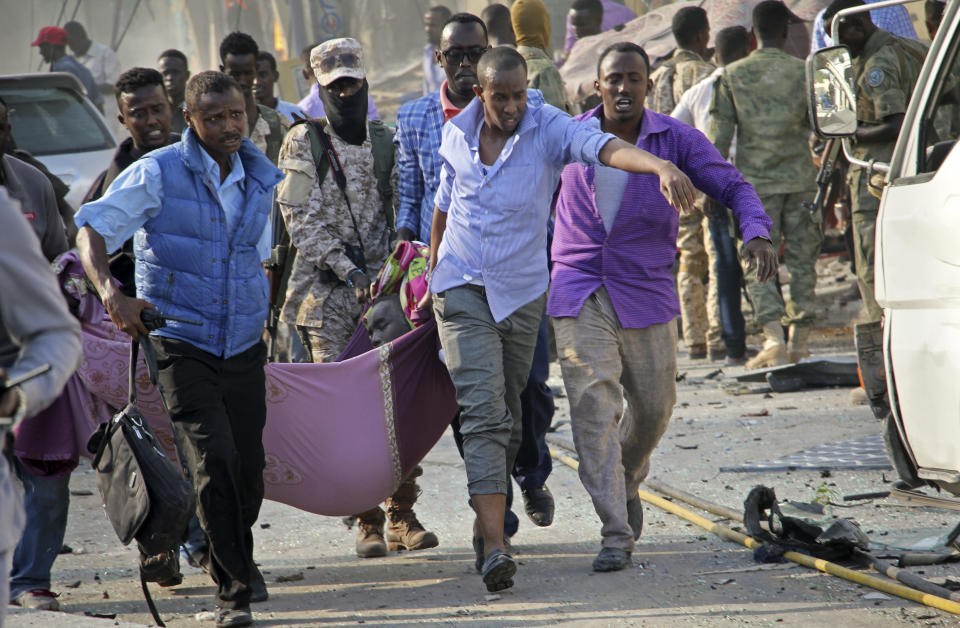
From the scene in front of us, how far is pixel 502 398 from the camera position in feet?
16.1

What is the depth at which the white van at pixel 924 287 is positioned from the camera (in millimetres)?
3865

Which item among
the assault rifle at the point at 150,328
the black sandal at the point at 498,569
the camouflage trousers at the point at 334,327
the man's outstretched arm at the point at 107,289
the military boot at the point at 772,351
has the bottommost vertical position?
the military boot at the point at 772,351

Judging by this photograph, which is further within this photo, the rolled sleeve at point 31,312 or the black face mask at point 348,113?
the black face mask at point 348,113

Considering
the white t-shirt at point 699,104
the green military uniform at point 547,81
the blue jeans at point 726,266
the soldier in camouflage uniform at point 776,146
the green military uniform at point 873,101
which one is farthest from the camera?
the blue jeans at point 726,266

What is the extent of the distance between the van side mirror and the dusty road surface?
1681 millimetres

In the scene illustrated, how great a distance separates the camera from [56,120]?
12.3m

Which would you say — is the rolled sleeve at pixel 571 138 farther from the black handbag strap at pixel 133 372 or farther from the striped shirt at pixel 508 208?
the black handbag strap at pixel 133 372

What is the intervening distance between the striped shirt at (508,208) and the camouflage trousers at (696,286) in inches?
212

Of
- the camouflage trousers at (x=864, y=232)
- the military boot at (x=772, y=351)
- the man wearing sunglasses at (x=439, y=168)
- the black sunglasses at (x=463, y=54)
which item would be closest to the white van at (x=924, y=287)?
the man wearing sunglasses at (x=439, y=168)

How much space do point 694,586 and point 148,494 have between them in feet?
6.65

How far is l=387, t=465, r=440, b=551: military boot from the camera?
5.65m

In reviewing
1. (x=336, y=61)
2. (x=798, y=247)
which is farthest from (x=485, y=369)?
Answer: (x=798, y=247)

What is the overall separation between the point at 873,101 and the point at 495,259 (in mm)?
3839

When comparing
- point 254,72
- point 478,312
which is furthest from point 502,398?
point 254,72
